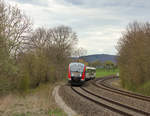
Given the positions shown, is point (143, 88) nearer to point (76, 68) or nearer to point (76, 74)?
point (76, 74)

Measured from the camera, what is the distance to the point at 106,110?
31.5 ft

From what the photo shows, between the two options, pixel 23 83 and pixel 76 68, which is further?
pixel 76 68

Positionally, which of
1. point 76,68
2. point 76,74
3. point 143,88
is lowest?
point 143,88

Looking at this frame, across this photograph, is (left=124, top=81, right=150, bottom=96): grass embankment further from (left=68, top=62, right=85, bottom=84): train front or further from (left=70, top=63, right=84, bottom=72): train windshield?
(left=70, top=63, right=84, bottom=72): train windshield

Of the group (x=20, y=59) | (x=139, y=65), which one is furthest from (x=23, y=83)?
(x=139, y=65)

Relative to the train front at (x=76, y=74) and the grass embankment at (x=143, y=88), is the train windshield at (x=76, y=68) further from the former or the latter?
the grass embankment at (x=143, y=88)

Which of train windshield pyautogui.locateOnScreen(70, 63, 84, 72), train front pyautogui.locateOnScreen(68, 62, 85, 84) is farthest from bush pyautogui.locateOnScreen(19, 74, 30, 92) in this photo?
train windshield pyautogui.locateOnScreen(70, 63, 84, 72)

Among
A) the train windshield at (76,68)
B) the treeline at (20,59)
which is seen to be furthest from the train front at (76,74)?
the treeline at (20,59)

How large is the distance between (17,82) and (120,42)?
15.3 meters

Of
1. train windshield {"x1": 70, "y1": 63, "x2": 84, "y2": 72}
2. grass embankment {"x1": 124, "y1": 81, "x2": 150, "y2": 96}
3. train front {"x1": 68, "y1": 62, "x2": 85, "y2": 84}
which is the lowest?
grass embankment {"x1": 124, "y1": 81, "x2": 150, "y2": 96}

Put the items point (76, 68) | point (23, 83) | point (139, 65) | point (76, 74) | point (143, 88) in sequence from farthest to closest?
point (76, 68), point (76, 74), point (23, 83), point (139, 65), point (143, 88)

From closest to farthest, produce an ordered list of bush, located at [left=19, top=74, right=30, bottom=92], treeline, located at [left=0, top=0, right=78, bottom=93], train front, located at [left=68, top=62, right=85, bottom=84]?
1. treeline, located at [left=0, top=0, right=78, bottom=93]
2. bush, located at [left=19, top=74, right=30, bottom=92]
3. train front, located at [left=68, top=62, right=85, bottom=84]

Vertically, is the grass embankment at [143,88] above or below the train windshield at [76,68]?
below

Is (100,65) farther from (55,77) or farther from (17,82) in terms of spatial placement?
(17,82)
